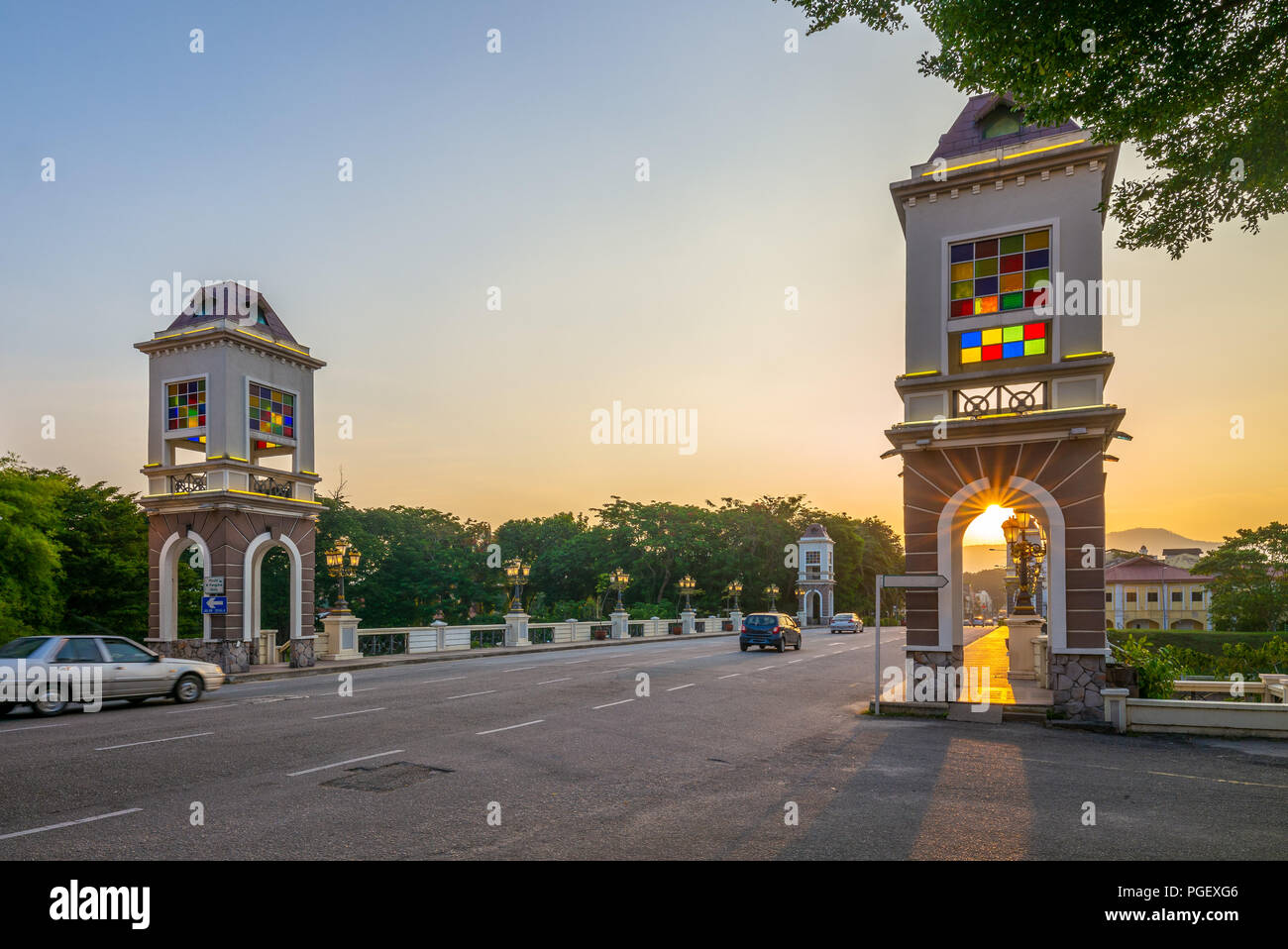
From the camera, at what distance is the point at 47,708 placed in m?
15.5

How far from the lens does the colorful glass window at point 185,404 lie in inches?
1046

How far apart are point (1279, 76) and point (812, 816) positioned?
9565mm

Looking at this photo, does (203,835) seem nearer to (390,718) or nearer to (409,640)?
(390,718)

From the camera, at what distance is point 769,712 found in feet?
53.0

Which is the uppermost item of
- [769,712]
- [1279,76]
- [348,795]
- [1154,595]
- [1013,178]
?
[1013,178]

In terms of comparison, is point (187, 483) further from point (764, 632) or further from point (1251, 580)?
point (1251, 580)

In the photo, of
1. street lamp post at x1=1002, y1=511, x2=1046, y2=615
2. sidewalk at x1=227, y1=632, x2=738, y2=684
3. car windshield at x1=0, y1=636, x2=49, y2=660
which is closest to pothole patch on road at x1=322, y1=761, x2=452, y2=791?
car windshield at x1=0, y1=636, x2=49, y2=660

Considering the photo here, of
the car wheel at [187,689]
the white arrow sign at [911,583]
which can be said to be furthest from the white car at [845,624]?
the car wheel at [187,689]

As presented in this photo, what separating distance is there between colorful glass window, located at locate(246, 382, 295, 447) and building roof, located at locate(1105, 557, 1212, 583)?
105018mm

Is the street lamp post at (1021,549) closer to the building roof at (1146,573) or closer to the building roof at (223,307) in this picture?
the building roof at (223,307)

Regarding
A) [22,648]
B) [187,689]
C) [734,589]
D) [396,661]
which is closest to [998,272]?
[187,689]

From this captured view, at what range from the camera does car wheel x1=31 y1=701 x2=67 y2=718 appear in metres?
15.4

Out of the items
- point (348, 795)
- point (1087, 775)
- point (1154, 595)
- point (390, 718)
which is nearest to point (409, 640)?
point (390, 718)

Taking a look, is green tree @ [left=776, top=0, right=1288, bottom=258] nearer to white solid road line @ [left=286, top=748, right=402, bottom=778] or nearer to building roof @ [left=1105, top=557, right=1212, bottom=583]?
white solid road line @ [left=286, top=748, right=402, bottom=778]
